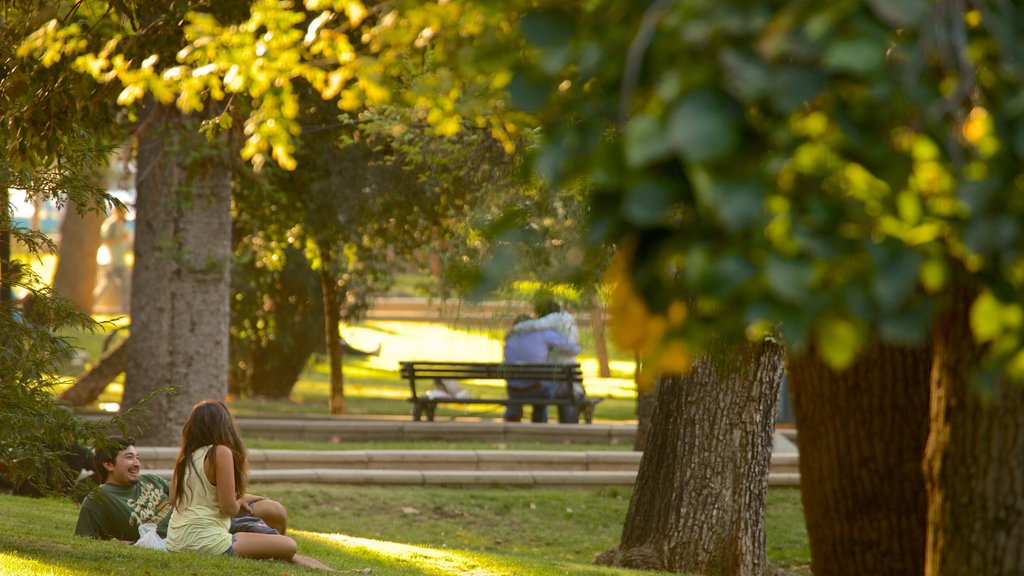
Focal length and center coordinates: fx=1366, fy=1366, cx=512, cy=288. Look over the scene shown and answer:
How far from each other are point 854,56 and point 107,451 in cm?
591

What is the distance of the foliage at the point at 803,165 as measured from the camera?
2.03 m

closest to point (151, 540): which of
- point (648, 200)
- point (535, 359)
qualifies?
point (648, 200)

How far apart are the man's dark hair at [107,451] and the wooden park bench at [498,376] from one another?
27.0ft

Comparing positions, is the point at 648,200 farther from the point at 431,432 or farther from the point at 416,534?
the point at 431,432

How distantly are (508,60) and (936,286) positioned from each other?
1.02 metres

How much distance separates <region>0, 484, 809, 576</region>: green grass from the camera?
755cm

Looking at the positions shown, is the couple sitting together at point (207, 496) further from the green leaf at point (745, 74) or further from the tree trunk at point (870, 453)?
the green leaf at point (745, 74)

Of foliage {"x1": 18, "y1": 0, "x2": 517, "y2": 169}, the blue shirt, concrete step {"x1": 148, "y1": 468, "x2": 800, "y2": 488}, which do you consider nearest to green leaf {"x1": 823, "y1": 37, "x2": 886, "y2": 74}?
foliage {"x1": 18, "y1": 0, "x2": 517, "y2": 169}

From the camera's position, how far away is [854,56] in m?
1.99

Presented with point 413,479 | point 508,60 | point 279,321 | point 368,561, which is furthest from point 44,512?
point 279,321

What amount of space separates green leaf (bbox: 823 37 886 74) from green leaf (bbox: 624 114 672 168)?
0.87 ft

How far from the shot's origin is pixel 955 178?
221cm

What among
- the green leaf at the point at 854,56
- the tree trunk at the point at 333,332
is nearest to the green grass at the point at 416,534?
the green leaf at the point at 854,56

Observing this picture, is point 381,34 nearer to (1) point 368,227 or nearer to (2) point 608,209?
(2) point 608,209
